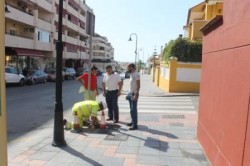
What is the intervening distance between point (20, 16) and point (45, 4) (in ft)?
27.8

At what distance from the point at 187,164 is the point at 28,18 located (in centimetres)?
3421

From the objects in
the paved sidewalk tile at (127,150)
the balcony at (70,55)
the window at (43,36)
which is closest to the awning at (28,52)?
the window at (43,36)

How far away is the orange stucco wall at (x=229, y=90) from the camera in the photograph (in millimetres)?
3930

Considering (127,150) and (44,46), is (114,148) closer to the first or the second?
(127,150)

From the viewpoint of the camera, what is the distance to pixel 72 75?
46.5 m

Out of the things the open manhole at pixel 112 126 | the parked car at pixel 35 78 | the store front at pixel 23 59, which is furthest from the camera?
the store front at pixel 23 59

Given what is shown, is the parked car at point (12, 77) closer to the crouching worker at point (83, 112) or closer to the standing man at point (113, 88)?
the standing man at point (113, 88)

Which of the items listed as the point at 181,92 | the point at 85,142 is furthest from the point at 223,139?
the point at 181,92

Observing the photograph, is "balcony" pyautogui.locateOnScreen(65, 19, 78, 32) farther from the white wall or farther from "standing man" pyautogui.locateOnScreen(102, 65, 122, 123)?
"standing man" pyautogui.locateOnScreen(102, 65, 122, 123)

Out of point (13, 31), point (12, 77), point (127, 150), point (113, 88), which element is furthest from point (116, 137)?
point (13, 31)

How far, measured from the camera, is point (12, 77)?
26250mm

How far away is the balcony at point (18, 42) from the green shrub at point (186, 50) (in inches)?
647

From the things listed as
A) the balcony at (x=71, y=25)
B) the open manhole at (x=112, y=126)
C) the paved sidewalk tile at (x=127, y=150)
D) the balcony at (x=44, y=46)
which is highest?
the balcony at (x=71, y=25)

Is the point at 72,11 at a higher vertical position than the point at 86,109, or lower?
higher
